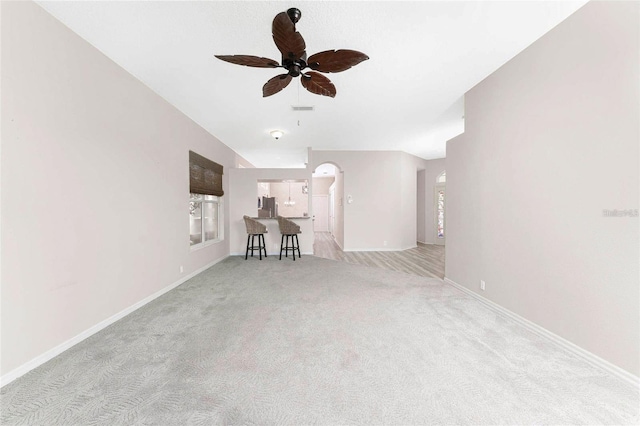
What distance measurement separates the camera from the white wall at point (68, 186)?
5.48 ft

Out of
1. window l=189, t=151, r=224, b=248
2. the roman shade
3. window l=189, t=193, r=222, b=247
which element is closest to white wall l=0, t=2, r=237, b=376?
the roman shade

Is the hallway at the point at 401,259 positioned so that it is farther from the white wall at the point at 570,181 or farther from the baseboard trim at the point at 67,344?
the baseboard trim at the point at 67,344

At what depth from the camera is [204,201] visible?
198 inches

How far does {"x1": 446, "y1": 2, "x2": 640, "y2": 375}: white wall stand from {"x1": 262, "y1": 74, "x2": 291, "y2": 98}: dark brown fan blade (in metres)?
2.34

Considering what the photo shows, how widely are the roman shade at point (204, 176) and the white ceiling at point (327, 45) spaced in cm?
83

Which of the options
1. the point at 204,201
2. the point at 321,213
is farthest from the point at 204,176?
the point at 321,213

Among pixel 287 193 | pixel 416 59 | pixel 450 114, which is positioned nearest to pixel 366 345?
pixel 416 59

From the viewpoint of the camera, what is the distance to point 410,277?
4109 mm

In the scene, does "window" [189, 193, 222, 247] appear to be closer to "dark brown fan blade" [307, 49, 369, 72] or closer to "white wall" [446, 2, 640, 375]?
"dark brown fan blade" [307, 49, 369, 72]

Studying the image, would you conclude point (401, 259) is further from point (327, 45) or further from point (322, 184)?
point (322, 184)

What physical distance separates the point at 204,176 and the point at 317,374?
4.21m

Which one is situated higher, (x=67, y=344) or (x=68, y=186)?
(x=68, y=186)

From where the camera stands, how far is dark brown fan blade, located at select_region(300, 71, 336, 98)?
2.30 metres

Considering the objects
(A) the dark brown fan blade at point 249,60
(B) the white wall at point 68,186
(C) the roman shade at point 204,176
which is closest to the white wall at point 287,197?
(C) the roman shade at point 204,176
